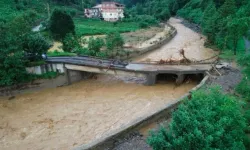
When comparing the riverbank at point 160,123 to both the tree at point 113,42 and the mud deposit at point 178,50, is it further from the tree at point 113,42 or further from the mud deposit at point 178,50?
the tree at point 113,42

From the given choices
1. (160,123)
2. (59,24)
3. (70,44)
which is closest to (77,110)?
(160,123)

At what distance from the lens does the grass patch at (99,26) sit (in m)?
57.7

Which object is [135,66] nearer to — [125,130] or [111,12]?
→ [125,130]

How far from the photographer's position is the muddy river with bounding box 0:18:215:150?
17922 millimetres

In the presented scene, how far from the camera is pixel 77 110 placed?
71.8 ft

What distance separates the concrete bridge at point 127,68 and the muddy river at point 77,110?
1.37 metres

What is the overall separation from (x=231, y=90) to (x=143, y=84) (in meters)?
9.36

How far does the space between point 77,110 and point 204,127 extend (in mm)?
14540

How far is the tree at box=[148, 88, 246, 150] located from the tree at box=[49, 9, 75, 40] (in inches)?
1221

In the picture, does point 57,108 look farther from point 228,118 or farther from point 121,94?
point 228,118

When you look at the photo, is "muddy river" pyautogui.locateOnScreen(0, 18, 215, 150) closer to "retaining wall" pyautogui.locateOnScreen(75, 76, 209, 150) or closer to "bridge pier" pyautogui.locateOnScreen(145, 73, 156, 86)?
"bridge pier" pyautogui.locateOnScreen(145, 73, 156, 86)

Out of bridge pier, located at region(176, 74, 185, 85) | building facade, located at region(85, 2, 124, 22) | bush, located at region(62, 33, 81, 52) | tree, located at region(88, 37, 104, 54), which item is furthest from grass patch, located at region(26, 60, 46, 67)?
building facade, located at region(85, 2, 124, 22)

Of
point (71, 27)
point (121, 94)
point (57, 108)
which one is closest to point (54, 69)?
point (57, 108)

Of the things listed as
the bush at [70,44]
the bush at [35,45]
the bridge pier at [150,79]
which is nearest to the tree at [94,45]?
the bush at [70,44]
